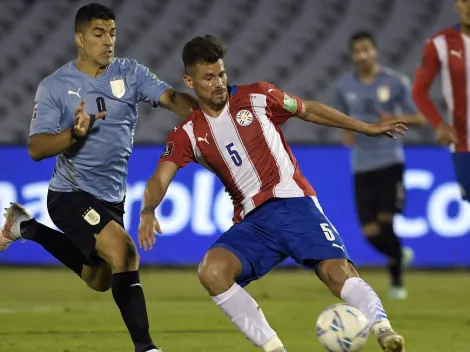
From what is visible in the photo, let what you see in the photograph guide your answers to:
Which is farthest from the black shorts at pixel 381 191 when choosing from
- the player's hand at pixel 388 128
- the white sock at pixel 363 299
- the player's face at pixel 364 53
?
the white sock at pixel 363 299

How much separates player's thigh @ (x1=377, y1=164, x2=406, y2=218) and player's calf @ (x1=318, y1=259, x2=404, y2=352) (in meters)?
4.84

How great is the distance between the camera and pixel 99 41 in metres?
6.19

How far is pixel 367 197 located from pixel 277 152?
4.69 metres

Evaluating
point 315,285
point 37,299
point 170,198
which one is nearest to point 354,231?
point 315,285

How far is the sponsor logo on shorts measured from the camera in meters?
6.08

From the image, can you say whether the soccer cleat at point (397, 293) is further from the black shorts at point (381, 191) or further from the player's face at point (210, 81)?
the player's face at point (210, 81)

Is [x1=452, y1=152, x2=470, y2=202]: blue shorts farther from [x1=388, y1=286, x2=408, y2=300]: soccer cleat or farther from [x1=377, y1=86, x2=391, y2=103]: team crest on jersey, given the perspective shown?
[x1=377, y1=86, x2=391, y2=103]: team crest on jersey

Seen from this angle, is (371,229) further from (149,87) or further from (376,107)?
(149,87)

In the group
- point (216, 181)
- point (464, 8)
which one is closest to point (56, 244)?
point (464, 8)

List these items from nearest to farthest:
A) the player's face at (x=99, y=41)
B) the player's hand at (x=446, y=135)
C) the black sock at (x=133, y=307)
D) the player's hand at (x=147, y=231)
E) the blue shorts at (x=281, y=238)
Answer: the player's hand at (x=147, y=231), the blue shorts at (x=281, y=238), the black sock at (x=133, y=307), the player's face at (x=99, y=41), the player's hand at (x=446, y=135)

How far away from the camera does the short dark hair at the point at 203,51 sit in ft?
18.5

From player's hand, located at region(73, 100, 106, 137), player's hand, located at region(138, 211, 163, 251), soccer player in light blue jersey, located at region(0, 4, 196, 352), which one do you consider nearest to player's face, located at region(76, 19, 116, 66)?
soccer player in light blue jersey, located at region(0, 4, 196, 352)

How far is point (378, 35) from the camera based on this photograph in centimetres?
1705

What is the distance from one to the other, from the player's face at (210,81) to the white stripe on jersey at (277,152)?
21 cm
